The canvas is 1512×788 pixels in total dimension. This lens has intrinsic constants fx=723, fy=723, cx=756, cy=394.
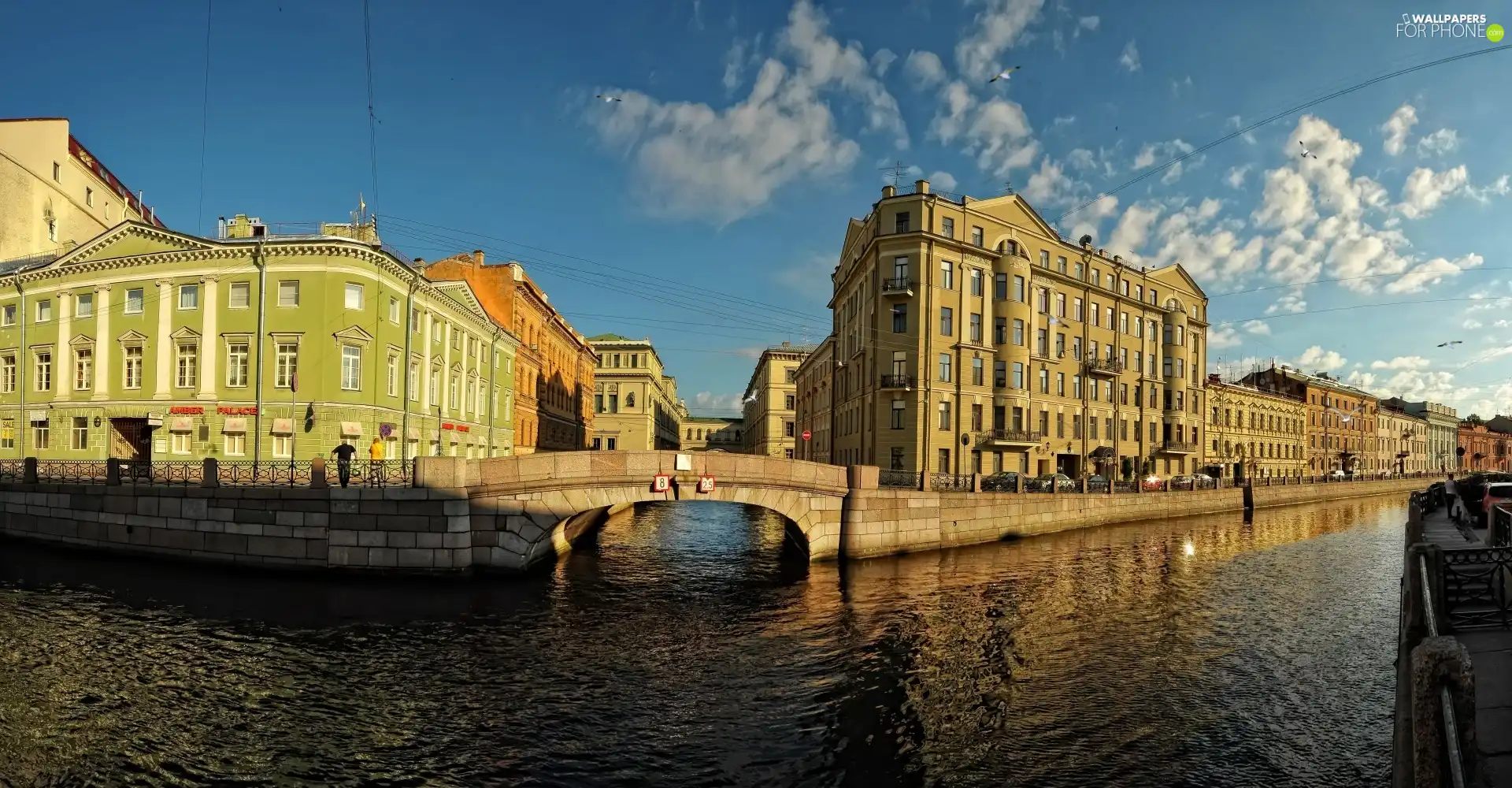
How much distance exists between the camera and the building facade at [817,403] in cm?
6781

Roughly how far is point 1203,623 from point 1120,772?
10.8 m

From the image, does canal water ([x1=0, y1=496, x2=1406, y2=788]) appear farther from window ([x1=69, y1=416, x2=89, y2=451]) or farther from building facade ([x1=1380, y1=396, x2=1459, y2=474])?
building facade ([x1=1380, y1=396, x2=1459, y2=474])

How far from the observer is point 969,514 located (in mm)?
32219

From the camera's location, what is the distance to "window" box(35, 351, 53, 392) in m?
36.6

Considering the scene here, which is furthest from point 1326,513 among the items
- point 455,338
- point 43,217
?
point 43,217

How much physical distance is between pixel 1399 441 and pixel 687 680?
477 ft

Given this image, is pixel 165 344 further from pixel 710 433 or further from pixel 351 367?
pixel 710 433

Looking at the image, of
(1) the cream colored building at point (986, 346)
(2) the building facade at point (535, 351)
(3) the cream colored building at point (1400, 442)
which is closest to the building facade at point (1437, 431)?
(3) the cream colored building at point (1400, 442)

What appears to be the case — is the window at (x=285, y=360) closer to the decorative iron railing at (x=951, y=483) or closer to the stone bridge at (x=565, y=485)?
the stone bridge at (x=565, y=485)

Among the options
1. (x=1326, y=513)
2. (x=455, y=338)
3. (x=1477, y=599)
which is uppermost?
(x=455, y=338)

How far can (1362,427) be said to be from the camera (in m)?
105

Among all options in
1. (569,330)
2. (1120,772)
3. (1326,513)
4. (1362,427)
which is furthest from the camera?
(1362,427)

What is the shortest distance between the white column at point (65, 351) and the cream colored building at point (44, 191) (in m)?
7.79

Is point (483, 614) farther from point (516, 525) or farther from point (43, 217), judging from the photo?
point (43, 217)
